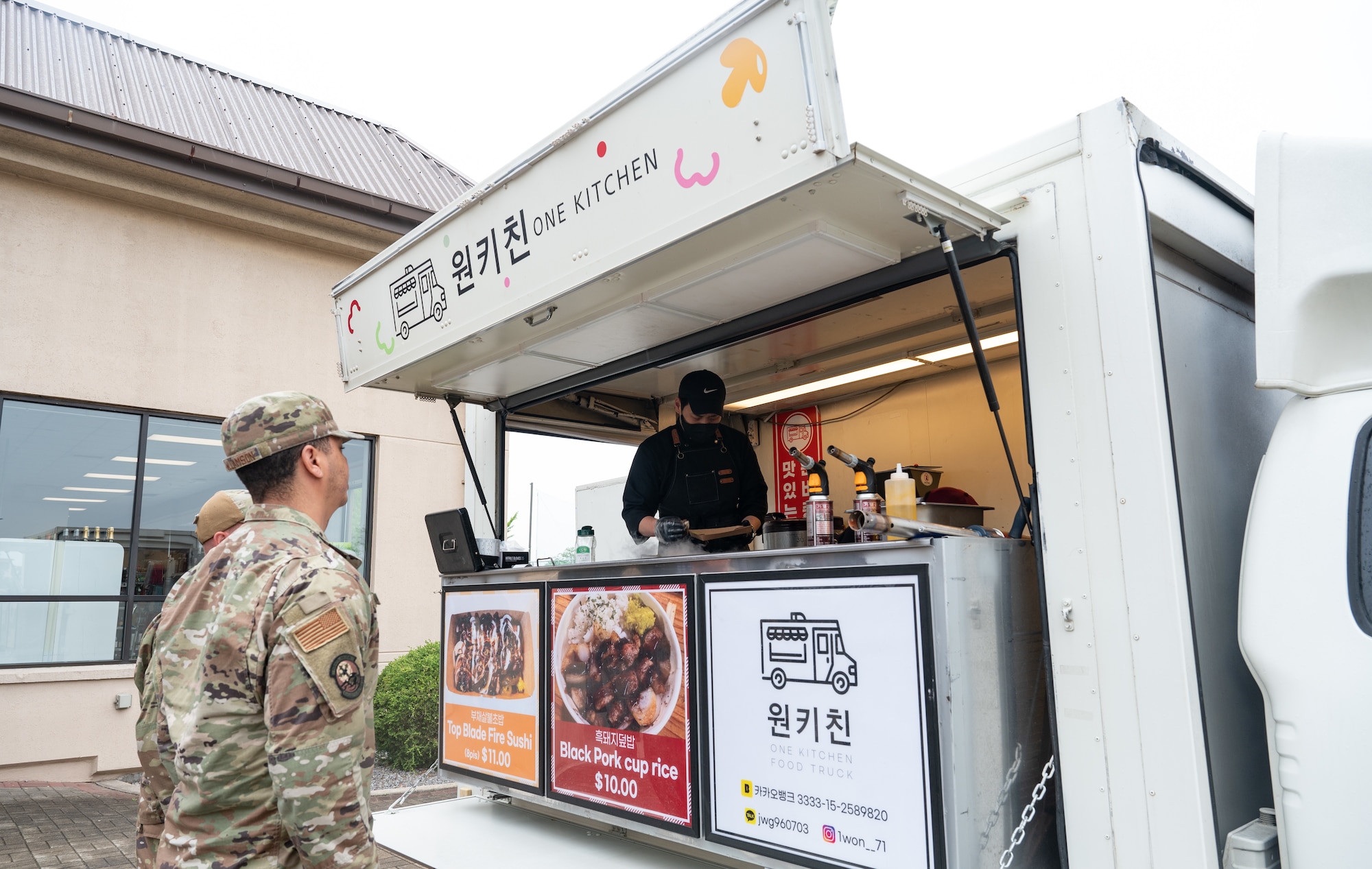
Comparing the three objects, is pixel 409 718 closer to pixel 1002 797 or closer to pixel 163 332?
pixel 163 332

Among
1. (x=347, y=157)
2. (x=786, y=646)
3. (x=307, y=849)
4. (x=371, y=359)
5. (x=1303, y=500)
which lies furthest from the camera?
(x=347, y=157)

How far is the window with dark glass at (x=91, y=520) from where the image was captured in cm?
782

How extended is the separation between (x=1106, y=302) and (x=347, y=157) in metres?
10.3

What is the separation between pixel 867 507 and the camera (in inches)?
124

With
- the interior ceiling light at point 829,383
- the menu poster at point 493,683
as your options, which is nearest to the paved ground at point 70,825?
the menu poster at point 493,683

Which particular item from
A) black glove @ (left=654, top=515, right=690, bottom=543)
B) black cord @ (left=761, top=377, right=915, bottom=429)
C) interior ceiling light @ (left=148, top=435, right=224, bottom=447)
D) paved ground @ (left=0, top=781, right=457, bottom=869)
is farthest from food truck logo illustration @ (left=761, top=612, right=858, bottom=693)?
interior ceiling light @ (left=148, top=435, right=224, bottom=447)

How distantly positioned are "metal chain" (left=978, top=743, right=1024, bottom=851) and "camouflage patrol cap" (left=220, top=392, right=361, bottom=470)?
225cm

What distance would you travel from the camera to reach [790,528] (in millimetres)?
3984

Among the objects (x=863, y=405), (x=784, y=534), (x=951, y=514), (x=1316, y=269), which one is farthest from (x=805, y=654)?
(x=863, y=405)

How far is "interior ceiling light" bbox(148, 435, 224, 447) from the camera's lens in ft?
28.0

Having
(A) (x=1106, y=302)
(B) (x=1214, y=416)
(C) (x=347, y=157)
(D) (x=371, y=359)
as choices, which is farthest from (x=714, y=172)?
(C) (x=347, y=157)

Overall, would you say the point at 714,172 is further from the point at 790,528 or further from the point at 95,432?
the point at 95,432

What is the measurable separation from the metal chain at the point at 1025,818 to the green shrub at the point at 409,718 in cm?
667

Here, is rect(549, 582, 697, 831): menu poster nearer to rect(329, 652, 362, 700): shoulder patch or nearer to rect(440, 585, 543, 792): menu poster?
rect(440, 585, 543, 792): menu poster
